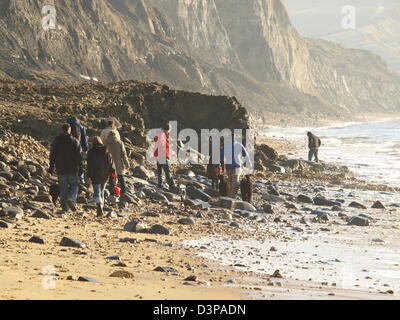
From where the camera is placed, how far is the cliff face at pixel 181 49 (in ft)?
227

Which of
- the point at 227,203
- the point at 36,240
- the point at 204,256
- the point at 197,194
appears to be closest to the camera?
the point at 36,240

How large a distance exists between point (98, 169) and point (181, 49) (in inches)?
4056

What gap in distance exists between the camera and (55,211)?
464 inches

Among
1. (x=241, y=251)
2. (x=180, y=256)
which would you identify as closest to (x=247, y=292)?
(x=180, y=256)

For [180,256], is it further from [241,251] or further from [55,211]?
[55,211]

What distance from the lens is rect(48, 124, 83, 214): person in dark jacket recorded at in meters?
11.8

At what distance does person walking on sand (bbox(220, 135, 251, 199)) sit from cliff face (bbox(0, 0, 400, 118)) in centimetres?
4088

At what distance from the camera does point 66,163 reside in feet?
38.5

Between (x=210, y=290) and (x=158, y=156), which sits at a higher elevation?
(x=158, y=156)

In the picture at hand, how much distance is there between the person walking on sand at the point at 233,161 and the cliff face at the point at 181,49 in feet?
134

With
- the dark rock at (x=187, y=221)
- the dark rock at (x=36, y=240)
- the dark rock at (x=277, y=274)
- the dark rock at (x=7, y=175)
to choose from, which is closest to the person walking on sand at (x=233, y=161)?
the dark rock at (x=187, y=221)

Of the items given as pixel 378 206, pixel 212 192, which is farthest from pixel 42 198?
pixel 378 206

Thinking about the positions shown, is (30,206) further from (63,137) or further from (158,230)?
(158,230)

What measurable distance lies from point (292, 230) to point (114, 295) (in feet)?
21.9
